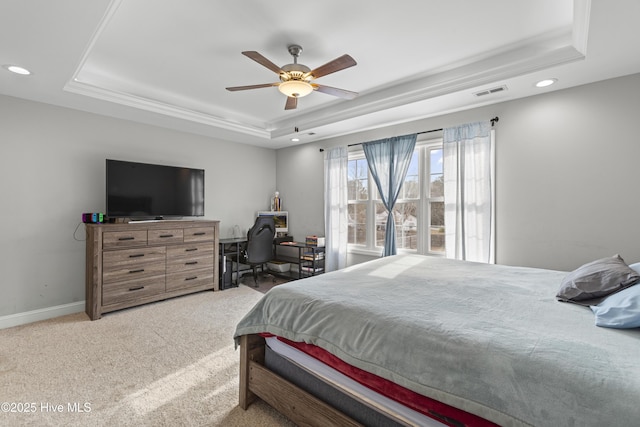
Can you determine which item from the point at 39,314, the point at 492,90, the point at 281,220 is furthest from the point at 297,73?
the point at 39,314

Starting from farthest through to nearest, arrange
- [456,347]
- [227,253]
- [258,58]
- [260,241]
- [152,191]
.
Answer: [227,253], [260,241], [152,191], [258,58], [456,347]

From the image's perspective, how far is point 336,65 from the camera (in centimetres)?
224

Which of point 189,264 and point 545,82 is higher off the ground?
point 545,82

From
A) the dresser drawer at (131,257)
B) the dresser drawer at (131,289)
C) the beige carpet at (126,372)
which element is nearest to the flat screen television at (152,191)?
the dresser drawer at (131,257)

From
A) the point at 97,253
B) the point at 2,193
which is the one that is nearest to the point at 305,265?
the point at 97,253

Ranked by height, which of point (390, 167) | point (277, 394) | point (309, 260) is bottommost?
point (277, 394)

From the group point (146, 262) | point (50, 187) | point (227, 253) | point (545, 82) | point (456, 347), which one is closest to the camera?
point (456, 347)

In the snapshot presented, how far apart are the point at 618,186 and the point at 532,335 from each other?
246 cm

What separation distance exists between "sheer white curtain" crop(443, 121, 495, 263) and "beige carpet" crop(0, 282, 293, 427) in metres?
2.71

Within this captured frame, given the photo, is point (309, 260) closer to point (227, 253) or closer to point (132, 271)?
point (227, 253)

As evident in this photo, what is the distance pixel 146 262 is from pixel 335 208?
2752 mm

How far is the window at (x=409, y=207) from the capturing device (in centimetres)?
380

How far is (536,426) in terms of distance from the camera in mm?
883

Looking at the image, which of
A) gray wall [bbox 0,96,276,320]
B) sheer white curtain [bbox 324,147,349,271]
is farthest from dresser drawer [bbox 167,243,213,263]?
sheer white curtain [bbox 324,147,349,271]
